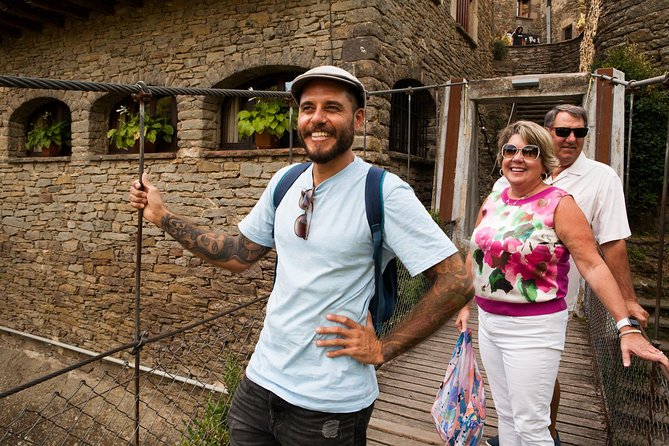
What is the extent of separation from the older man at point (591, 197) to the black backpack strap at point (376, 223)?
1.10m

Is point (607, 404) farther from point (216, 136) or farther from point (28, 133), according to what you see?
point (28, 133)

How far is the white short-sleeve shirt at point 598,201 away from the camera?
211 centimetres

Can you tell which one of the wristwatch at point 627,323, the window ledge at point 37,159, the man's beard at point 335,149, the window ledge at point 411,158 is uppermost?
the window ledge at point 411,158

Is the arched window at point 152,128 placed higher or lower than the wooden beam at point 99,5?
lower

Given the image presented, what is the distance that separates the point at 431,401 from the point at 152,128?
5382 millimetres

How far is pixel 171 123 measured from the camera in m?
6.69

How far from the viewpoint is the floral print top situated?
173 cm

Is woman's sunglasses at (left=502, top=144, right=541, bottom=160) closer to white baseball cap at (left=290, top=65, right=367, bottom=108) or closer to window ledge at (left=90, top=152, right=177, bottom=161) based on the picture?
white baseball cap at (left=290, top=65, right=367, bottom=108)

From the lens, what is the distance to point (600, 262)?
5.52 feet

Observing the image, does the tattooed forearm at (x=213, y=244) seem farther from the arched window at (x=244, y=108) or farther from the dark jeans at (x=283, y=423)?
the arched window at (x=244, y=108)

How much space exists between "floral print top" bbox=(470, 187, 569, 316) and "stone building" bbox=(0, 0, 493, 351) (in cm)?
333

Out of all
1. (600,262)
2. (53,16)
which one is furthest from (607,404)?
(53,16)

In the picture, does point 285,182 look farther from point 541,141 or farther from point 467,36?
point 467,36

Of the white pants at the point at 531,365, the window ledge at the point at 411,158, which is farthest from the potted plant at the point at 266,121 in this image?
the white pants at the point at 531,365
